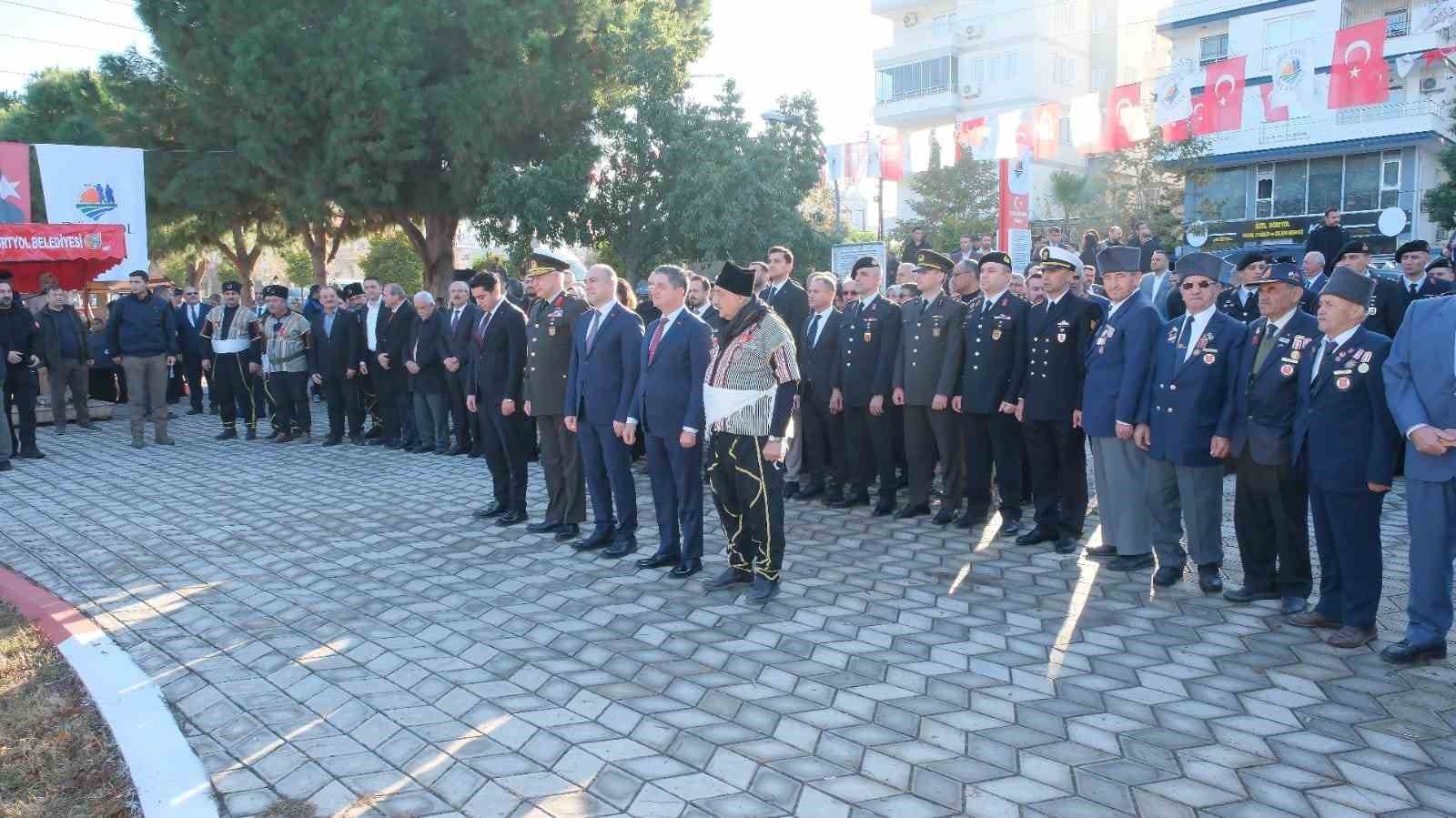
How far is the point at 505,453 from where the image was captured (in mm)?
8562

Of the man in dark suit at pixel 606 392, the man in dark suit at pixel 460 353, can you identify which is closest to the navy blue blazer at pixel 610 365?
the man in dark suit at pixel 606 392

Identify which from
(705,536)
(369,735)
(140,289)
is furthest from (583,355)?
(140,289)

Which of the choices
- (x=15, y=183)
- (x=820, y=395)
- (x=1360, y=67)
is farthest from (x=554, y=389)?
(x=15, y=183)

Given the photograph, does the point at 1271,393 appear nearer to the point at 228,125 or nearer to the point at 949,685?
the point at 949,685

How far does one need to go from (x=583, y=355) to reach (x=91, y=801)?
4.06m

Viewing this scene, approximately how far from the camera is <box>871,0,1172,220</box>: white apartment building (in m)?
49.0

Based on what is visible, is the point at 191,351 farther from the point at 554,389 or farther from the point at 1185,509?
the point at 1185,509

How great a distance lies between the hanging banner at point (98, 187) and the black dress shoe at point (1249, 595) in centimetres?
2270

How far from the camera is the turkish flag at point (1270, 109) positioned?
2066 cm

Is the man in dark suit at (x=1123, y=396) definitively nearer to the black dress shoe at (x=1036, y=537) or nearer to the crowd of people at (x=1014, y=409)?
the crowd of people at (x=1014, y=409)

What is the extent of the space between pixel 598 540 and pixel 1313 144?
116ft

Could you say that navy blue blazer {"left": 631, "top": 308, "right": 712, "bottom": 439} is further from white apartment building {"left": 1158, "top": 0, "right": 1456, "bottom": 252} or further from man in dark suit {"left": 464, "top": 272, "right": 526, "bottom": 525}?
white apartment building {"left": 1158, "top": 0, "right": 1456, "bottom": 252}

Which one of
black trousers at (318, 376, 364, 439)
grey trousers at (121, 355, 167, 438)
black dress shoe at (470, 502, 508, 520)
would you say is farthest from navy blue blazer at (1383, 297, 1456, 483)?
grey trousers at (121, 355, 167, 438)

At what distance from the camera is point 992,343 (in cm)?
775
